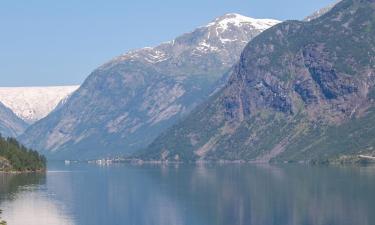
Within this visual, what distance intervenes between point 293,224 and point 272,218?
12631 mm

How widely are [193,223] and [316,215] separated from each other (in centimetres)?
2813

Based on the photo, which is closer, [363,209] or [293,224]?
[293,224]

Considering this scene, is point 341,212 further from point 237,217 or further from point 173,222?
point 173,222

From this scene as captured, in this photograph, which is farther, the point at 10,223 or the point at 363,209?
the point at 363,209

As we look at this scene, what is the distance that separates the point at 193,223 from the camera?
185m

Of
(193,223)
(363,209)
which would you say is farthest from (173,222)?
(363,209)

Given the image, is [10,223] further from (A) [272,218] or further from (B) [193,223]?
(A) [272,218]

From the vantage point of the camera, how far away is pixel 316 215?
19262cm

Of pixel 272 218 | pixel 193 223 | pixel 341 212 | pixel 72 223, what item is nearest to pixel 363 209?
pixel 341 212

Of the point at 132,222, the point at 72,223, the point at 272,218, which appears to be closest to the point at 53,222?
the point at 72,223

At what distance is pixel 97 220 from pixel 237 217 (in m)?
30.8

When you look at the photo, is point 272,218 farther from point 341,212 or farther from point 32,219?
point 32,219

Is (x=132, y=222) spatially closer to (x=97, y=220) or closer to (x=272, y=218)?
(x=97, y=220)

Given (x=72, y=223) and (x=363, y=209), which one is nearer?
(x=72, y=223)
